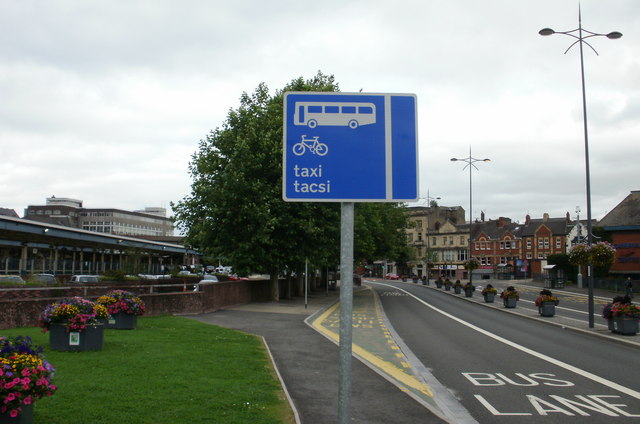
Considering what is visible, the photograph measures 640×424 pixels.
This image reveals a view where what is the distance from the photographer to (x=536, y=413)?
29.3ft

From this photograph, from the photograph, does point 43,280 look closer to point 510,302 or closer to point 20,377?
point 510,302

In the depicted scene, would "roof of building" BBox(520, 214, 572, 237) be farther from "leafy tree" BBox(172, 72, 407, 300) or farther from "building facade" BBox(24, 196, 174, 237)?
"building facade" BBox(24, 196, 174, 237)

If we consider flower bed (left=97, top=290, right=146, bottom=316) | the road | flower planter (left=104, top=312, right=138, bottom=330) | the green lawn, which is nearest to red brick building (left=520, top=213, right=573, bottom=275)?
the road

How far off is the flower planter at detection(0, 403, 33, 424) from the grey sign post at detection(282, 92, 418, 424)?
3897 mm

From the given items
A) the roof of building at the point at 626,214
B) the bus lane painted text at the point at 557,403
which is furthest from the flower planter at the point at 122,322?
the roof of building at the point at 626,214

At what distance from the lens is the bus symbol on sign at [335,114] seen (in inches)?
157

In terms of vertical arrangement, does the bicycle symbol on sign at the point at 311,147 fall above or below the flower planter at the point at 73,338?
above

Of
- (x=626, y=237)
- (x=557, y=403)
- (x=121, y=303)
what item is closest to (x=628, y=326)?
(x=557, y=403)

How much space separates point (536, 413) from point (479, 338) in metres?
10.9

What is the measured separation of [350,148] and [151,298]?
2024cm

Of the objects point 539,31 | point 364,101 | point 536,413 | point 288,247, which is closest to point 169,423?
point 364,101

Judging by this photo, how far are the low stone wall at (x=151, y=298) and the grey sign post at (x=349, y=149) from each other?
15.1 meters

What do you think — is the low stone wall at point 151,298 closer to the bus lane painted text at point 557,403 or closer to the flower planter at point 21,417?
the flower planter at point 21,417

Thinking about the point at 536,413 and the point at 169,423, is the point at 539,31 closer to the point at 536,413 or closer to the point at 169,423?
the point at 536,413
